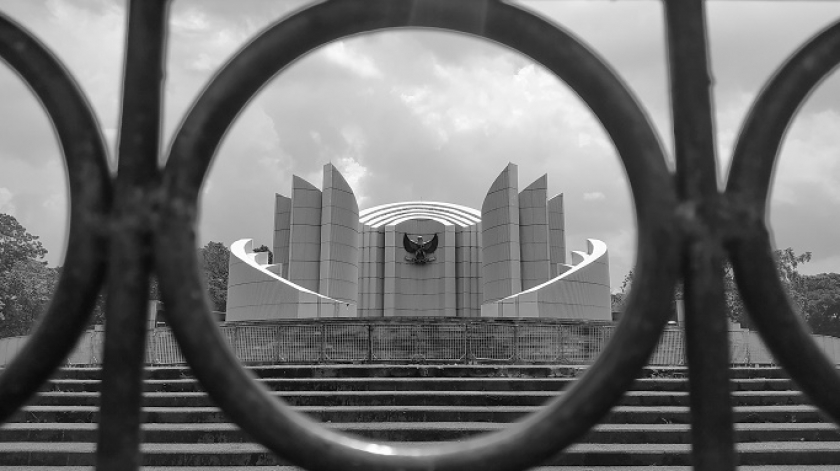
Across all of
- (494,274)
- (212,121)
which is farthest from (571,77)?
(494,274)

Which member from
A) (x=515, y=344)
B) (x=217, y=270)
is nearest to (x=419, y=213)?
(x=515, y=344)

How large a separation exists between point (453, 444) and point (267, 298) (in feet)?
81.9

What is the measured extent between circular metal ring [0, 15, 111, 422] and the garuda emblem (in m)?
29.1

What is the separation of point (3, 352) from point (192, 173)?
22.4 meters

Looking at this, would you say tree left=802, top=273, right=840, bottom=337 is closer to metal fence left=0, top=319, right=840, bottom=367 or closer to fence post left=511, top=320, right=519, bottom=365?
metal fence left=0, top=319, right=840, bottom=367

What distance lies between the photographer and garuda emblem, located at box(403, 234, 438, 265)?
30.5m

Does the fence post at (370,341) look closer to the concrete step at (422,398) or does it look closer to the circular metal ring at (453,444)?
the concrete step at (422,398)

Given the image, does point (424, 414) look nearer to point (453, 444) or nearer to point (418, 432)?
point (418, 432)

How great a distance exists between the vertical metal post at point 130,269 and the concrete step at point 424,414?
726 cm

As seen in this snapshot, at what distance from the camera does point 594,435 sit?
297 inches

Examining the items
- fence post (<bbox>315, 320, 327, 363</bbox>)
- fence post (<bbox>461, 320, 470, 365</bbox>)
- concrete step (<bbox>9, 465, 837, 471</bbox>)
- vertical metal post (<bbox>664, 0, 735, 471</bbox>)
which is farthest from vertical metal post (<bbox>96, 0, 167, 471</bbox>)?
fence post (<bbox>461, 320, 470, 365</bbox>)

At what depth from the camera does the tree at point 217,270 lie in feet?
223

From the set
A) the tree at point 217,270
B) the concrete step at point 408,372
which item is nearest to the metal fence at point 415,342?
the concrete step at point 408,372

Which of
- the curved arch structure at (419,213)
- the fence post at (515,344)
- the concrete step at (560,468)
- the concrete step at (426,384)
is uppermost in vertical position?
the curved arch structure at (419,213)
